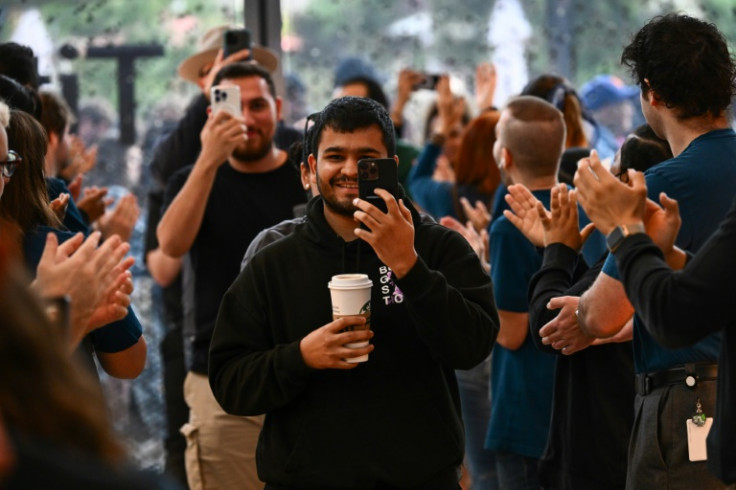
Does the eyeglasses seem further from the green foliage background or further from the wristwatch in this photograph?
the green foliage background

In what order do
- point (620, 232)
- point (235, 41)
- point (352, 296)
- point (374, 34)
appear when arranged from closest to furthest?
1. point (620, 232)
2. point (352, 296)
3. point (235, 41)
4. point (374, 34)

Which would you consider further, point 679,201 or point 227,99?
point 227,99

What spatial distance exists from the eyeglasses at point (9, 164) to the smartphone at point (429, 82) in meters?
3.10

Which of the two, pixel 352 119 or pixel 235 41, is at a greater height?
pixel 235 41

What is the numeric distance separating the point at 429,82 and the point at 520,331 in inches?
88.6

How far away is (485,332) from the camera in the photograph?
2.44 meters

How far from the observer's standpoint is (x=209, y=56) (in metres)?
4.69

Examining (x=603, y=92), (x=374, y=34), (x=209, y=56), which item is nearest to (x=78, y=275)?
(x=209, y=56)

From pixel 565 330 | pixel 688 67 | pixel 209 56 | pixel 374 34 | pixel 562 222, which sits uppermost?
pixel 374 34

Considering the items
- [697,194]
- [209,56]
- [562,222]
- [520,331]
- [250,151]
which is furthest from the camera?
[209,56]

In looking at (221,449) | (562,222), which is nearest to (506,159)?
(562,222)

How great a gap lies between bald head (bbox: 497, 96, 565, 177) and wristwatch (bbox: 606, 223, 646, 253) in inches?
50.1

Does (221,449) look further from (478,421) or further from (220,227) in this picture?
(478,421)

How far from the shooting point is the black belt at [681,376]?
2383 millimetres
